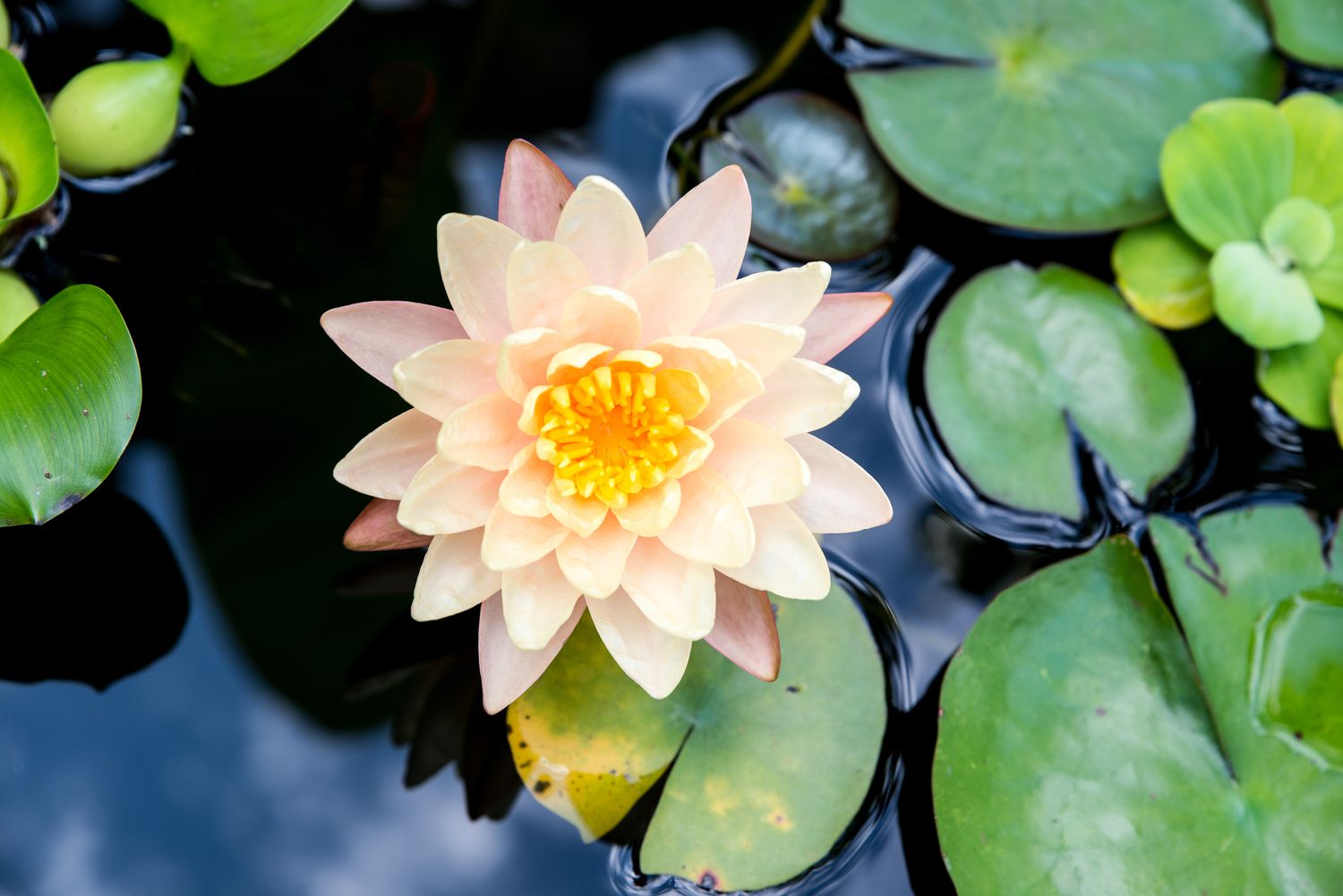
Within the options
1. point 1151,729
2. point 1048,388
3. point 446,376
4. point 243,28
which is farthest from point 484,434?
point 1151,729

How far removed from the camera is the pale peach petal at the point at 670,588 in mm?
1625

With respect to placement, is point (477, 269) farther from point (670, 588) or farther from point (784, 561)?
point (784, 561)

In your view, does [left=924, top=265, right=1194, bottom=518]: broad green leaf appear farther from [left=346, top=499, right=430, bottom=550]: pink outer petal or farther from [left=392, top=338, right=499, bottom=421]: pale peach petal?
[left=346, top=499, right=430, bottom=550]: pink outer petal

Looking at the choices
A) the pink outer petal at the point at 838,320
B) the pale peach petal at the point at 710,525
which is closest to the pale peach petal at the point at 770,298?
the pink outer petal at the point at 838,320

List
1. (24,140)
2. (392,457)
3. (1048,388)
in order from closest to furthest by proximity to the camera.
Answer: (392,457), (24,140), (1048,388)

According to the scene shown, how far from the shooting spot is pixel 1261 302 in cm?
238

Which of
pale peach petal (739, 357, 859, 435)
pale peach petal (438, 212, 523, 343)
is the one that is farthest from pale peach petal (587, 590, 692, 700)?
pale peach petal (438, 212, 523, 343)

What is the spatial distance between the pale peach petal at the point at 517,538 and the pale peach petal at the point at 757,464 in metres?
0.33

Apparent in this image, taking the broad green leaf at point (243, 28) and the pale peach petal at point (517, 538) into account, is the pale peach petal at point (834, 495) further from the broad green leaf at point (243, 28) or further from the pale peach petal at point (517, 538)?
the broad green leaf at point (243, 28)

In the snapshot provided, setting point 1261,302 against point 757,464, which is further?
point 1261,302

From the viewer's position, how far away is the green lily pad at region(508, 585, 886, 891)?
196cm

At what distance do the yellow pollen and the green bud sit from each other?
52.0 inches

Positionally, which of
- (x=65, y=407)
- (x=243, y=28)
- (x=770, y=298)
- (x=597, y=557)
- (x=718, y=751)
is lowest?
(x=718, y=751)

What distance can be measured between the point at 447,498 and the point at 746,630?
652 mm
